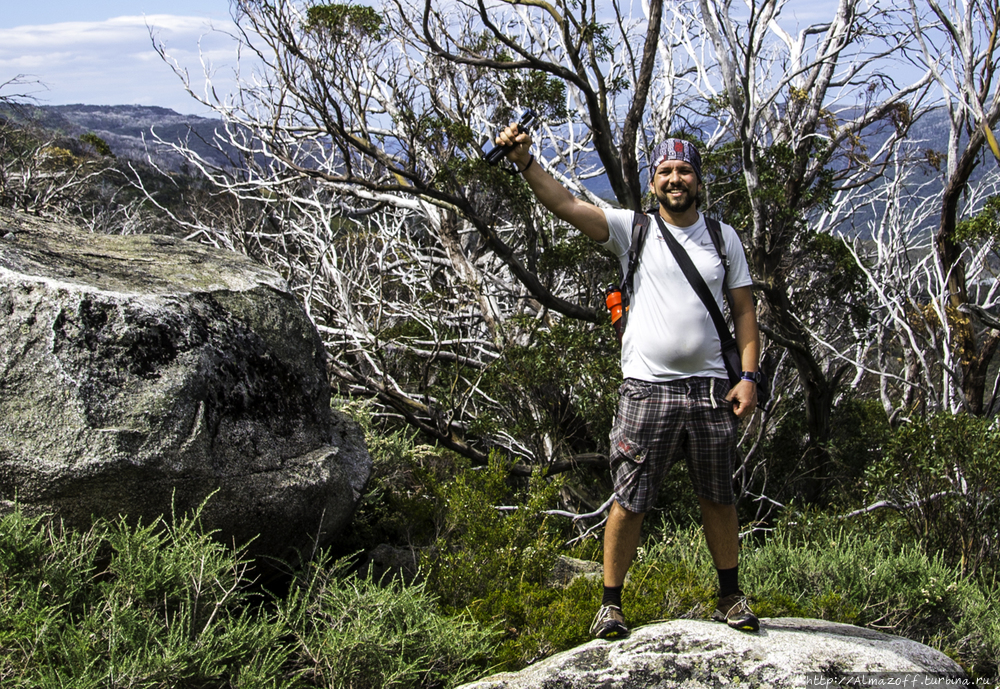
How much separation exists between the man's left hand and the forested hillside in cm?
117

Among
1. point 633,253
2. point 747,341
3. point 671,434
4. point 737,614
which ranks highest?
point 633,253

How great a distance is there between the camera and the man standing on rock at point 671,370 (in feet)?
9.54

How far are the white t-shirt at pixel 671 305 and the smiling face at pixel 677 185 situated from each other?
91 millimetres

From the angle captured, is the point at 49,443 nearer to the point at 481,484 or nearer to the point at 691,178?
the point at 481,484

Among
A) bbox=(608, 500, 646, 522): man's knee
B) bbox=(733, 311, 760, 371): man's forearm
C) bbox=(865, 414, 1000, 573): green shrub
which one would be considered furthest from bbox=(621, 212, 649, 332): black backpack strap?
bbox=(865, 414, 1000, 573): green shrub

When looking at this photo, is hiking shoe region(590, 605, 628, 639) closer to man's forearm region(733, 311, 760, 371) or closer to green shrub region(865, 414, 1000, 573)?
man's forearm region(733, 311, 760, 371)

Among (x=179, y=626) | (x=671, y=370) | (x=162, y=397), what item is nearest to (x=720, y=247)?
(x=671, y=370)

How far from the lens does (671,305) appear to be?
2.93 meters

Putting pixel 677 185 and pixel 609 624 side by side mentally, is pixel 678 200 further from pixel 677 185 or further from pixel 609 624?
pixel 609 624

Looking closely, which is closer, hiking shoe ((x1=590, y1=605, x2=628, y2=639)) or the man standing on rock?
the man standing on rock

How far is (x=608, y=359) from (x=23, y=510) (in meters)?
4.36

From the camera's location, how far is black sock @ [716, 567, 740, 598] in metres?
3.10

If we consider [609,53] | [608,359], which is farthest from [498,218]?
[608,359]

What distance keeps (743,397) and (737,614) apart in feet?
2.93
